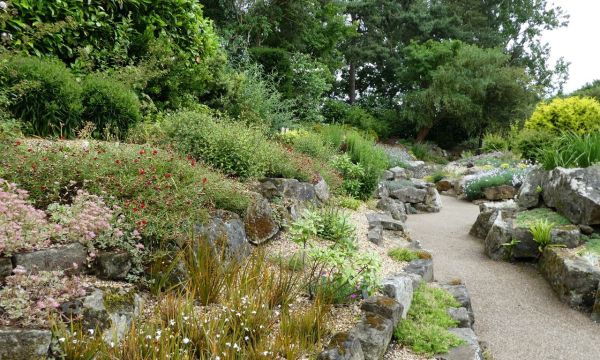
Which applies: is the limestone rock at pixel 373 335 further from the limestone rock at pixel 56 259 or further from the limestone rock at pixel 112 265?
the limestone rock at pixel 56 259

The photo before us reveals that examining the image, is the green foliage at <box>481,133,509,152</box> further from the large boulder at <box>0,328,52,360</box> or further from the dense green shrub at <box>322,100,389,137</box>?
the large boulder at <box>0,328,52,360</box>

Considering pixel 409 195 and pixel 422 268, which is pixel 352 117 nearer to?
pixel 409 195

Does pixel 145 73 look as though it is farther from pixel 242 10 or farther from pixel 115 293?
pixel 242 10

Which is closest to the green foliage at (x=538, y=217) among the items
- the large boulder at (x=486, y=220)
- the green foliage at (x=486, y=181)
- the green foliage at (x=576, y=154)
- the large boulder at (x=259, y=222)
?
the large boulder at (x=486, y=220)

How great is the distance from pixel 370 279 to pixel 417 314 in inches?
35.2

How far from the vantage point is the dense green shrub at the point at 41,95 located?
16.1 feet

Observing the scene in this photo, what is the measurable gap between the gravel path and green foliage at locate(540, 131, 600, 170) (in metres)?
1.90

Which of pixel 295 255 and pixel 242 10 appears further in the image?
pixel 242 10

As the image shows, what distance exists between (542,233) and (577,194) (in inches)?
31.7

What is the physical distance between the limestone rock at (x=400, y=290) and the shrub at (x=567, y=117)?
39.1 ft

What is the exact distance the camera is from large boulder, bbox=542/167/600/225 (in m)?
6.42

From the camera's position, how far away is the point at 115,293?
2.99 metres

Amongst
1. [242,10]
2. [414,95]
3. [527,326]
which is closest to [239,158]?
[527,326]

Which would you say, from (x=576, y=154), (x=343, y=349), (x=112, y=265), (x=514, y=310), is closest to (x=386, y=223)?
(x=514, y=310)
